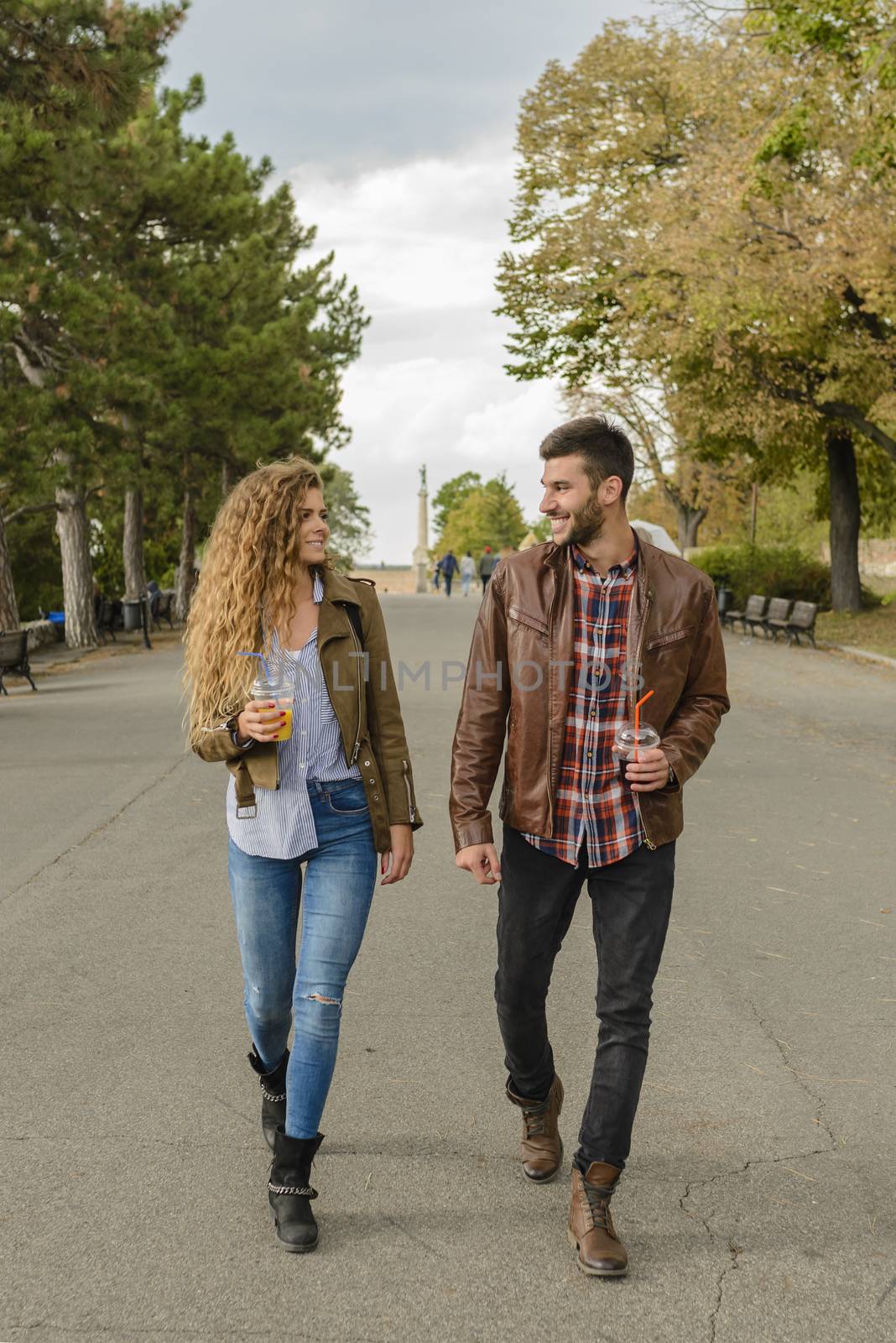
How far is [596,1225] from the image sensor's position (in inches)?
127

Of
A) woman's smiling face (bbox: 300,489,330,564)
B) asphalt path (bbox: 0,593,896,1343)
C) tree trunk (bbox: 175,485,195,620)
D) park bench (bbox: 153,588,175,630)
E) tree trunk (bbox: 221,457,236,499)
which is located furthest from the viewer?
tree trunk (bbox: 221,457,236,499)

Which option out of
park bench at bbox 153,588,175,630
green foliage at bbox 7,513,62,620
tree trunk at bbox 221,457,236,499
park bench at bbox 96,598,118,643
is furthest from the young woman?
green foliage at bbox 7,513,62,620

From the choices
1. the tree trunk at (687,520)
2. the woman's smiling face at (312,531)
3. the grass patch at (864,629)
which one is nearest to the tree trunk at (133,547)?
the grass patch at (864,629)

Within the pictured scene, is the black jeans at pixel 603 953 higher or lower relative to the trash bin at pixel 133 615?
higher

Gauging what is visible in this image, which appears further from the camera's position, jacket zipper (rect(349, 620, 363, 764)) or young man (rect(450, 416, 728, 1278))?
jacket zipper (rect(349, 620, 363, 764))

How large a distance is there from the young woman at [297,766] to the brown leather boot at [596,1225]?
633 mm

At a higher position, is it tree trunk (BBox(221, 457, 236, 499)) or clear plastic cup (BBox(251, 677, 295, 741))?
tree trunk (BBox(221, 457, 236, 499))

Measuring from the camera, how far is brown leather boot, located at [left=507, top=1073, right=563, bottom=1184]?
3.67 m

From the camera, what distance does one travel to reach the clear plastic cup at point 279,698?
10.9ft

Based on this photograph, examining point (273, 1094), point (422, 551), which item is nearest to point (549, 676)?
point (273, 1094)

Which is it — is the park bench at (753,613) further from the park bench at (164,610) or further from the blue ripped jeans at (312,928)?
the blue ripped jeans at (312,928)

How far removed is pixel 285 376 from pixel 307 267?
18.3 m

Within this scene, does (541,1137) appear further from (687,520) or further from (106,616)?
(687,520)

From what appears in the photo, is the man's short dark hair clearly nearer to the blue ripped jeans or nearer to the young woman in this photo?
the young woman
